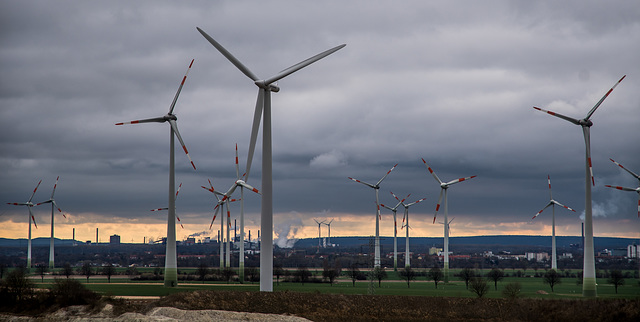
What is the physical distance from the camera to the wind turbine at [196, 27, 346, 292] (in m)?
71.2

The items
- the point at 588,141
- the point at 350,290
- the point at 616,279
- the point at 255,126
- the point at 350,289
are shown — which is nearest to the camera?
the point at 255,126

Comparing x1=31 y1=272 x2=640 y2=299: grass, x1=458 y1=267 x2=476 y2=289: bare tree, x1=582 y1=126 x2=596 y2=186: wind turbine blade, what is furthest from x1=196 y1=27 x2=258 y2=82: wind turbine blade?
x1=458 y1=267 x2=476 y2=289: bare tree

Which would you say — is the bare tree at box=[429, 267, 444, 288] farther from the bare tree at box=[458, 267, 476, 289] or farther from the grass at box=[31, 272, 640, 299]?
the bare tree at box=[458, 267, 476, 289]

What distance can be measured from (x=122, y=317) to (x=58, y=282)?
16.6 meters

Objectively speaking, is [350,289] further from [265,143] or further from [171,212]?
[265,143]

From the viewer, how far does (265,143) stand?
2879 inches

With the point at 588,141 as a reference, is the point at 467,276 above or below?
below

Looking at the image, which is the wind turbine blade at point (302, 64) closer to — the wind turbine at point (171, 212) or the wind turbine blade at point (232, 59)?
the wind turbine blade at point (232, 59)

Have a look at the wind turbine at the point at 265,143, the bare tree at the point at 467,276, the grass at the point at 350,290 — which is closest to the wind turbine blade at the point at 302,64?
the wind turbine at the point at 265,143

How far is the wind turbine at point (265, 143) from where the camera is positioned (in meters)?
71.2

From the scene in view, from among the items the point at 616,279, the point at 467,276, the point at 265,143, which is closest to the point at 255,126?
the point at 265,143

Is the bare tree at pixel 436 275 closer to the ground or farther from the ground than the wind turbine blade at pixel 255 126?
closer to the ground

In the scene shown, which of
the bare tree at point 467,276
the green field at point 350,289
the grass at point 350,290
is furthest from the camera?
the bare tree at point 467,276

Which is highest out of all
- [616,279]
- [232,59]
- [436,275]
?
[232,59]
